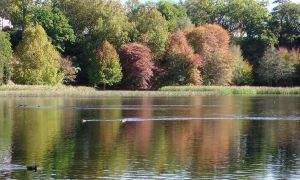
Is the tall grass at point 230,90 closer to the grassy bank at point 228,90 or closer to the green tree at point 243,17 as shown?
the grassy bank at point 228,90

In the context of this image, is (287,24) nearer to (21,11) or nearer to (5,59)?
(21,11)

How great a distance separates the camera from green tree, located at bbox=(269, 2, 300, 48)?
3853 inches

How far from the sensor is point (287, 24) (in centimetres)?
9888

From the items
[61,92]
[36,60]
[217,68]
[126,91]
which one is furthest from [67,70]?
[217,68]

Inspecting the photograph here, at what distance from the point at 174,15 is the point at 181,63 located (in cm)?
1476

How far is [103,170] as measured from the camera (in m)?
22.5

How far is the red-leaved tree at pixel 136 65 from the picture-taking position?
81188 mm

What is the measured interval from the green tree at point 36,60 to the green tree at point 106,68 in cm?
535

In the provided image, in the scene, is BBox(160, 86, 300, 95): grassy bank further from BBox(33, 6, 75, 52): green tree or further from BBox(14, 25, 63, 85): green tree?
BBox(33, 6, 75, 52): green tree

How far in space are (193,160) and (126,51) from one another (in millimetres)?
58265

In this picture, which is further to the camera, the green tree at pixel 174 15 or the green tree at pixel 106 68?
the green tree at pixel 174 15

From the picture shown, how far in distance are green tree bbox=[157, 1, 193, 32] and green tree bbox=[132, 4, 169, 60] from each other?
5.51m

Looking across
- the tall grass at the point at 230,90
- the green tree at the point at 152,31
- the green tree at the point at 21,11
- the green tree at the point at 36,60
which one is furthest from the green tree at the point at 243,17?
the green tree at the point at 36,60

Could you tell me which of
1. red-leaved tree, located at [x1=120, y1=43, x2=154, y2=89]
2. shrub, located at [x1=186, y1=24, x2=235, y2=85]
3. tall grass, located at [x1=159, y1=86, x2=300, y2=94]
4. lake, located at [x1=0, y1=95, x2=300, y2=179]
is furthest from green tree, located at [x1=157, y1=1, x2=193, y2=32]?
lake, located at [x1=0, y1=95, x2=300, y2=179]
